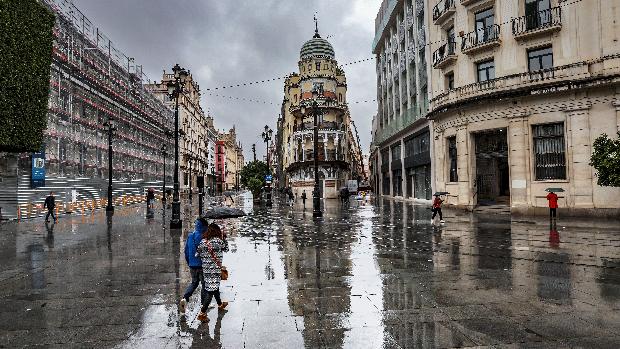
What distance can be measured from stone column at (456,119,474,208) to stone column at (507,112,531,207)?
2867mm

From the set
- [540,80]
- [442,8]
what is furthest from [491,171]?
[442,8]

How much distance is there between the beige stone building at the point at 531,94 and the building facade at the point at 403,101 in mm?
5854

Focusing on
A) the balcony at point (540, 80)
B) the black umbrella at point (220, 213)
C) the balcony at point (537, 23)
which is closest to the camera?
the black umbrella at point (220, 213)

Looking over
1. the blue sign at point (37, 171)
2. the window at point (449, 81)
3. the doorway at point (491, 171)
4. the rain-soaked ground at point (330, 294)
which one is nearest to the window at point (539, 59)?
the window at point (449, 81)

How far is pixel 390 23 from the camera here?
47.6 m

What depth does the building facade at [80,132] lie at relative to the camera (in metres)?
24.7

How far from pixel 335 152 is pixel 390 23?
1990 cm

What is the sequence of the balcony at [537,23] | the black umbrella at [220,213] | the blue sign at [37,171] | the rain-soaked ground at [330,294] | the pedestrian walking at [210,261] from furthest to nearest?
the blue sign at [37,171] → the balcony at [537,23] → the black umbrella at [220,213] → the pedestrian walking at [210,261] → the rain-soaked ground at [330,294]

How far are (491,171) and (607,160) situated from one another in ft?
44.1

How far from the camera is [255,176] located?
42.1 m

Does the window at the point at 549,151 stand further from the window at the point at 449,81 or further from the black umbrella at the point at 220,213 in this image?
the black umbrella at the point at 220,213

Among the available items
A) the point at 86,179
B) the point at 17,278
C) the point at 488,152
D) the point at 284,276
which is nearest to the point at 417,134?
the point at 488,152

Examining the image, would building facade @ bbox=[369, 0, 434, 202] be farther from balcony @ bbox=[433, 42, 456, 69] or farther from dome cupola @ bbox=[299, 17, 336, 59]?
dome cupola @ bbox=[299, 17, 336, 59]

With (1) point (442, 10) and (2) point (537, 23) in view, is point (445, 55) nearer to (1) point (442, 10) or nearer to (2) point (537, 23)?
(1) point (442, 10)
